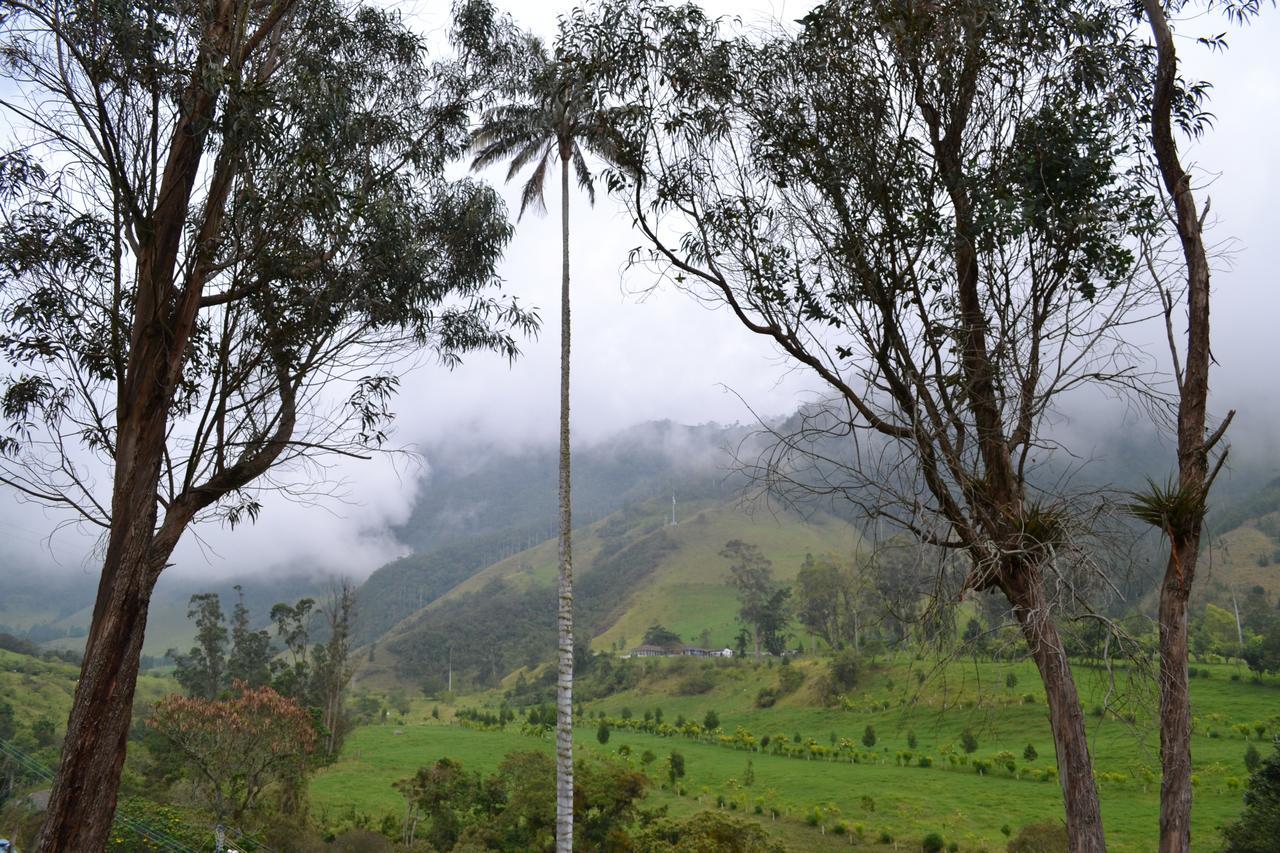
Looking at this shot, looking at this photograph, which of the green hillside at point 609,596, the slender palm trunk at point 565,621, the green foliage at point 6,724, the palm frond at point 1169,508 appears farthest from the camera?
the green hillside at point 609,596

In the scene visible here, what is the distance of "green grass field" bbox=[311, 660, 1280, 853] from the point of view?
2338 cm

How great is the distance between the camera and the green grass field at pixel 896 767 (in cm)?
2338

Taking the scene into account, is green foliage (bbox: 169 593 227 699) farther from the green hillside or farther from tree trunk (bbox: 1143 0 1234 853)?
tree trunk (bbox: 1143 0 1234 853)

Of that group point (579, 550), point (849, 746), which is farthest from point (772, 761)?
point (579, 550)

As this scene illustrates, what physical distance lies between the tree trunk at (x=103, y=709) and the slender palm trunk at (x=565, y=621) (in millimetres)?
6609

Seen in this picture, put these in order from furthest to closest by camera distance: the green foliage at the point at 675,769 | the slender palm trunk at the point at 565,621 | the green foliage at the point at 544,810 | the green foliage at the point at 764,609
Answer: the green foliage at the point at 764,609
the green foliage at the point at 675,769
the green foliage at the point at 544,810
the slender palm trunk at the point at 565,621

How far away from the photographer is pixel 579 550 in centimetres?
14688

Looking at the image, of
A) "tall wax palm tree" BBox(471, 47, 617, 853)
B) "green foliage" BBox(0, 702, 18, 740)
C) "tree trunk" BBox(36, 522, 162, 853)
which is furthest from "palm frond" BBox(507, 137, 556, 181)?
"green foliage" BBox(0, 702, 18, 740)

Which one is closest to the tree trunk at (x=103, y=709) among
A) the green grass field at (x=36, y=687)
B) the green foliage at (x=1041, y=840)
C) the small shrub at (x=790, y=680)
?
the green foliage at (x=1041, y=840)

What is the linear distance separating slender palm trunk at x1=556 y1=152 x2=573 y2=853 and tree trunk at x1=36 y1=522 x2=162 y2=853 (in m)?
6.61

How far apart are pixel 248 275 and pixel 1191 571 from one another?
782 cm

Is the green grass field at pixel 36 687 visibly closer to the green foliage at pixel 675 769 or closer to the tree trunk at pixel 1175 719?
the green foliage at pixel 675 769

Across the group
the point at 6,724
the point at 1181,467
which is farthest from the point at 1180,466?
the point at 6,724

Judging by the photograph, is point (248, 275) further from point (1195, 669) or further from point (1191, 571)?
point (1195, 669)
